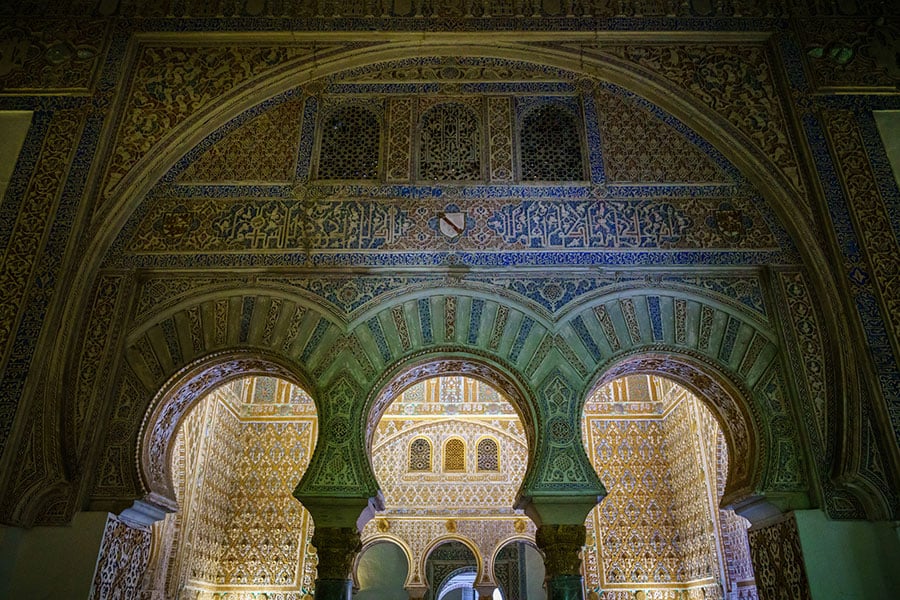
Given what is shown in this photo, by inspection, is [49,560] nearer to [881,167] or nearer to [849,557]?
[849,557]

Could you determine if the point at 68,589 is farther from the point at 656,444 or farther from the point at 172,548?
the point at 656,444

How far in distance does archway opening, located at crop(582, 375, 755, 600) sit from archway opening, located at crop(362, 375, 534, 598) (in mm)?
1325

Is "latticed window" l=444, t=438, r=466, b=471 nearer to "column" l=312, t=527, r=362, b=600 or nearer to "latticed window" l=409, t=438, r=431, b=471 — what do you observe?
"latticed window" l=409, t=438, r=431, b=471

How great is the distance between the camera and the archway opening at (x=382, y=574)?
13.3 m

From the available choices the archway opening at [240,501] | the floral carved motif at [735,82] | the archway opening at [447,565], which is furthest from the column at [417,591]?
the floral carved motif at [735,82]

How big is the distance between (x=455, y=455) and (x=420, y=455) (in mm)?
561

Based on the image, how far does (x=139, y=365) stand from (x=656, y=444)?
24.8ft

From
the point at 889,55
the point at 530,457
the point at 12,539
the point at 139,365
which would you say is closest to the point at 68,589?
the point at 12,539

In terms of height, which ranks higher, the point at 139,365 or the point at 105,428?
the point at 139,365

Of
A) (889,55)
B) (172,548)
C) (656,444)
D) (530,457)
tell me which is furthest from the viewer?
(656,444)

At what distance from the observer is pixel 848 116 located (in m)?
5.43

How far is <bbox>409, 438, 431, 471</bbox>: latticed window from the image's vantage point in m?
10.4

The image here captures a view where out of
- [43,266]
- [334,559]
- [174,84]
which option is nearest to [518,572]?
[334,559]

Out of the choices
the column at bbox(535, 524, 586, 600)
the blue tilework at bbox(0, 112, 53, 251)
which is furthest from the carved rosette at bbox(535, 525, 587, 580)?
the blue tilework at bbox(0, 112, 53, 251)
